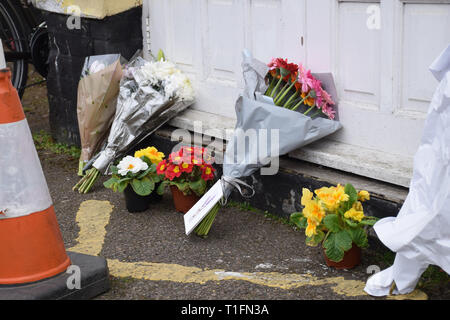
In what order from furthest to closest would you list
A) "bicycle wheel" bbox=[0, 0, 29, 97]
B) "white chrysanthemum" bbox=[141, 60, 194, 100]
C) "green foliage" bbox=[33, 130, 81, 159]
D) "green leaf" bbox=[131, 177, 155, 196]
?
"bicycle wheel" bbox=[0, 0, 29, 97] → "green foliage" bbox=[33, 130, 81, 159] → "white chrysanthemum" bbox=[141, 60, 194, 100] → "green leaf" bbox=[131, 177, 155, 196]

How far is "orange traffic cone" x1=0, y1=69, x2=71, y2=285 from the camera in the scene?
2863 mm

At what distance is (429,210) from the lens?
8.79 ft

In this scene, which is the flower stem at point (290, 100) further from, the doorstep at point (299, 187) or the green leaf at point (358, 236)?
the green leaf at point (358, 236)

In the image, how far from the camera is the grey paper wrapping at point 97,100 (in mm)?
4773


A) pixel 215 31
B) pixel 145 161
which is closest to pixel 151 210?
pixel 145 161

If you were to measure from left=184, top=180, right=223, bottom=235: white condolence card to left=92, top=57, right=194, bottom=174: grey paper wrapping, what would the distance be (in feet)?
3.44

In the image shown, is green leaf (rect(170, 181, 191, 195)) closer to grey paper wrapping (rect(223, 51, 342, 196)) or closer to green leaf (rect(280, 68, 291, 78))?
grey paper wrapping (rect(223, 51, 342, 196))

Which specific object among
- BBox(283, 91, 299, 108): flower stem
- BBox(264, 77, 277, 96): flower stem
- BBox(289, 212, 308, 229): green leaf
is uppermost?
BBox(264, 77, 277, 96): flower stem

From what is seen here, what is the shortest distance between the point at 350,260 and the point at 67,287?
1363 millimetres

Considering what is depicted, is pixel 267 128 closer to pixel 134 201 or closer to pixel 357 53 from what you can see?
pixel 357 53

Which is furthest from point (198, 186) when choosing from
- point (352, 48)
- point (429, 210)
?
point (429, 210)

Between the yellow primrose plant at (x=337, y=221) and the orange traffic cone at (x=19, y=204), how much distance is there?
48.9 inches

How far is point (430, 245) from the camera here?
2652 millimetres

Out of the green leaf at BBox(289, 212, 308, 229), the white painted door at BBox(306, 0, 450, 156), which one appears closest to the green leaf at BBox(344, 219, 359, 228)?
the green leaf at BBox(289, 212, 308, 229)
